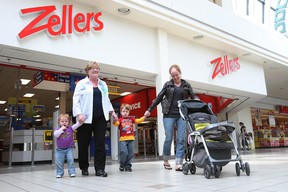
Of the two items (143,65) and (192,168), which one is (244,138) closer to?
(143,65)

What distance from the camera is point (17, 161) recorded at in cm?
774

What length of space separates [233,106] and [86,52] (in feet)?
28.9

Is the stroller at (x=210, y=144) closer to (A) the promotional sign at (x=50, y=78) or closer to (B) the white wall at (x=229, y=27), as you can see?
(B) the white wall at (x=229, y=27)

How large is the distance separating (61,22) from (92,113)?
119 inches

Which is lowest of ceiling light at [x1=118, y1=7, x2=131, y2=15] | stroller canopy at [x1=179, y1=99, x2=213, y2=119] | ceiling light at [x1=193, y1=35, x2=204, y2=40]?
stroller canopy at [x1=179, y1=99, x2=213, y2=119]

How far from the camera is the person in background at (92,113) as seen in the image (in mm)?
3717

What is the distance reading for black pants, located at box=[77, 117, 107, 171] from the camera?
375 centimetres

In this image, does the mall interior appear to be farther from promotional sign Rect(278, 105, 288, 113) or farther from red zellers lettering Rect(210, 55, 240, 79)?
promotional sign Rect(278, 105, 288, 113)

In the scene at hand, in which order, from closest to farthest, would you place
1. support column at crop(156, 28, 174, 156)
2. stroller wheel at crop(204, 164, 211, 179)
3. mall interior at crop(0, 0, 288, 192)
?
stroller wheel at crop(204, 164, 211, 179) → mall interior at crop(0, 0, 288, 192) → support column at crop(156, 28, 174, 156)

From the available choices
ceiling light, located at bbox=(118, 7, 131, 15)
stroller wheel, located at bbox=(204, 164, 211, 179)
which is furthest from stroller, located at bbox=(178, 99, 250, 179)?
ceiling light, located at bbox=(118, 7, 131, 15)

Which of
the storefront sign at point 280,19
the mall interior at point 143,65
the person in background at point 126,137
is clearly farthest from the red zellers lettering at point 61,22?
the storefront sign at point 280,19

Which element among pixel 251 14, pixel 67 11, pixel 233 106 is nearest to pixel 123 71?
pixel 67 11

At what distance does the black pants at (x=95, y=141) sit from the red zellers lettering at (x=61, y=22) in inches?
103

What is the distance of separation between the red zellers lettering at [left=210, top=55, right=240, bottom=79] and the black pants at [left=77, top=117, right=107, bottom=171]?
20.9 feet
